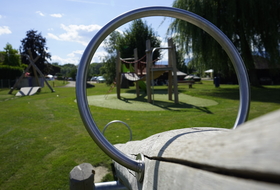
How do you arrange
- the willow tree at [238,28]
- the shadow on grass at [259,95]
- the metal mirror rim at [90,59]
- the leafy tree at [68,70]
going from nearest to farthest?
1. the metal mirror rim at [90,59]
2. the shadow on grass at [259,95]
3. the willow tree at [238,28]
4. the leafy tree at [68,70]

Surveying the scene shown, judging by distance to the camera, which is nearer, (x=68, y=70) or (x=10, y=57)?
(x=10, y=57)

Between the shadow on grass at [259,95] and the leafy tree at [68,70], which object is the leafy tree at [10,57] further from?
the shadow on grass at [259,95]

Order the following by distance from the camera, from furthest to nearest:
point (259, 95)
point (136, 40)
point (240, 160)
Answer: point (136, 40)
point (259, 95)
point (240, 160)

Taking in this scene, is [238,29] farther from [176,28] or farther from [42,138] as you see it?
[42,138]

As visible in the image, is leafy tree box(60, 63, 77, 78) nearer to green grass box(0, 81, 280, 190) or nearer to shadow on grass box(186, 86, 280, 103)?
shadow on grass box(186, 86, 280, 103)

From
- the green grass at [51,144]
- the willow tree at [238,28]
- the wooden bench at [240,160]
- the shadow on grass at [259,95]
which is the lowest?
the green grass at [51,144]

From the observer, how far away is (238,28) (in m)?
12.0

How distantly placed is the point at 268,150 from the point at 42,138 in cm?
385

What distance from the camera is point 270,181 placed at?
199 mm

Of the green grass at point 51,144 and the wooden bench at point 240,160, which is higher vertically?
the wooden bench at point 240,160

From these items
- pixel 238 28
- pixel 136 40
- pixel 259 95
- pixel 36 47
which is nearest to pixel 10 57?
pixel 36 47

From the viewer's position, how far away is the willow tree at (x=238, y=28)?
434 inches

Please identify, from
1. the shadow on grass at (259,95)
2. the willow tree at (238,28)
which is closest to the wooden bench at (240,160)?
the shadow on grass at (259,95)

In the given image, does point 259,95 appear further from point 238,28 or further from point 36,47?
point 36,47
